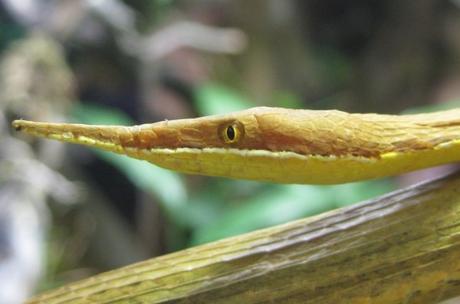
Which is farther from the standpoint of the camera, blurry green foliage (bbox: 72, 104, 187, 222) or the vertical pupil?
blurry green foliage (bbox: 72, 104, 187, 222)

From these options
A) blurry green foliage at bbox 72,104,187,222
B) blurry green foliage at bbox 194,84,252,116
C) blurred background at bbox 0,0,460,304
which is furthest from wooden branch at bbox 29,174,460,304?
blurry green foliage at bbox 194,84,252,116

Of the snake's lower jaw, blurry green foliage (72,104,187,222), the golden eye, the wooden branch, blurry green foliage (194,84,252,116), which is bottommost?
the wooden branch

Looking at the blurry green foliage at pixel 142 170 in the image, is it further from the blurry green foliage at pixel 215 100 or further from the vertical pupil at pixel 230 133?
the vertical pupil at pixel 230 133

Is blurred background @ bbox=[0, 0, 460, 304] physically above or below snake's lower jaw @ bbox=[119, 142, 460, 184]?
above

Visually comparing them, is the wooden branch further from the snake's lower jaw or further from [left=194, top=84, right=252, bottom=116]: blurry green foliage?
[left=194, top=84, right=252, bottom=116]: blurry green foliage

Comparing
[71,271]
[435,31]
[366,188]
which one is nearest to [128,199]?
[71,271]

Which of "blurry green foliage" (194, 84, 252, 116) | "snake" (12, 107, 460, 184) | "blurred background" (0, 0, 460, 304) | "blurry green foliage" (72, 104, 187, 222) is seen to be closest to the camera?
"snake" (12, 107, 460, 184)

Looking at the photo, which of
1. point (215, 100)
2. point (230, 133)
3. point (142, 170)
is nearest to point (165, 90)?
point (215, 100)

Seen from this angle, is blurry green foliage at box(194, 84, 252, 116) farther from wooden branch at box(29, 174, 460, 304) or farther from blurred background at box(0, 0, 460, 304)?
wooden branch at box(29, 174, 460, 304)

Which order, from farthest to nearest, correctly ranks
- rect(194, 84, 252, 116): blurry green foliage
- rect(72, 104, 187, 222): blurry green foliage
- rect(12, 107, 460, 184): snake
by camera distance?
rect(194, 84, 252, 116): blurry green foliage
rect(72, 104, 187, 222): blurry green foliage
rect(12, 107, 460, 184): snake
